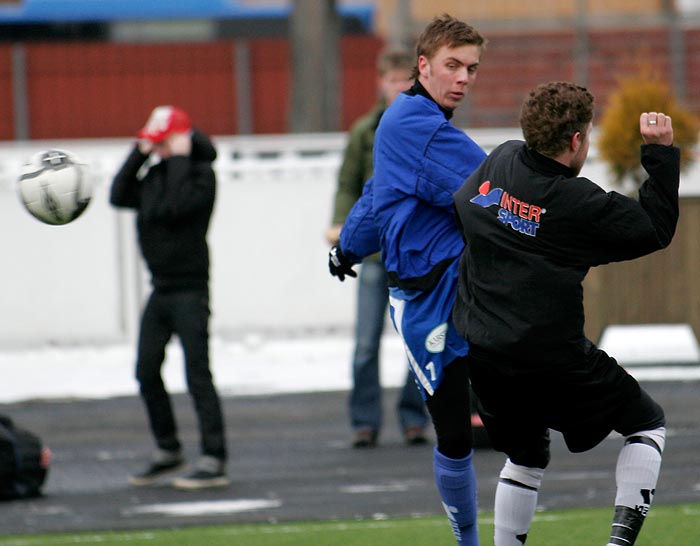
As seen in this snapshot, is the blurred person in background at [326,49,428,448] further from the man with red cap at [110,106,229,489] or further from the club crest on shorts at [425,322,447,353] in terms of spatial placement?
the club crest on shorts at [425,322,447,353]

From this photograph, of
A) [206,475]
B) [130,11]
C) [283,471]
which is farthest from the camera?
[130,11]

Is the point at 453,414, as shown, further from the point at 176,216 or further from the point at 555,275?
the point at 176,216

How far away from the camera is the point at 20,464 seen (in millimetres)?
8062

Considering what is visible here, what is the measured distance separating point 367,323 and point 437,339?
351cm

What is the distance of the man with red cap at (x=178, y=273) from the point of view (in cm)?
811

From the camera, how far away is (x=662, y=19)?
70.3 feet

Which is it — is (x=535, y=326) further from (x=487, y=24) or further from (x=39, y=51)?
(x=39, y=51)

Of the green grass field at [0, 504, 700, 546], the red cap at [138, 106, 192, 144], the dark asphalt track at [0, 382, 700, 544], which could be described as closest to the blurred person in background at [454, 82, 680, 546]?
the green grass field at [0, 504, 700, 546]

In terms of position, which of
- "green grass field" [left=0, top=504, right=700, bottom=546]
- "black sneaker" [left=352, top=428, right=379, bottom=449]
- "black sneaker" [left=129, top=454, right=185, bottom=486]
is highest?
"green grass field" [left=0, top=504, right=700, bottom=546]

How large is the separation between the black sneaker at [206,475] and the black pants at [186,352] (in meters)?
0.05

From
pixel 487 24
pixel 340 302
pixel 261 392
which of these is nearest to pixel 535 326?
pixel 261 392

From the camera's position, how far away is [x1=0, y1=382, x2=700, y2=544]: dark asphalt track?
24.8 feet

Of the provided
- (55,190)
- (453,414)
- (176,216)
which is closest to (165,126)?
(176,216)

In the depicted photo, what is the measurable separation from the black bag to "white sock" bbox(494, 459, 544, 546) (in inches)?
131
